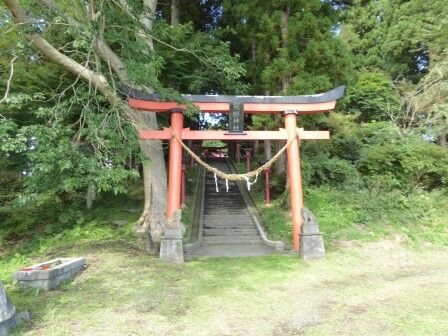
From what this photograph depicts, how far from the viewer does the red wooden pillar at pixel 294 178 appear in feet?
27.5

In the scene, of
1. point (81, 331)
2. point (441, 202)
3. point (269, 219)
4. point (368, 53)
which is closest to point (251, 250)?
point (269, 219)

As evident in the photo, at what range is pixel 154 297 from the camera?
5176 mm

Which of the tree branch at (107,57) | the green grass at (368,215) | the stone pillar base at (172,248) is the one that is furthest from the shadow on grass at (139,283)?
the tree branch at (107,57)

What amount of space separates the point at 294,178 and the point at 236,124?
6.02 feet

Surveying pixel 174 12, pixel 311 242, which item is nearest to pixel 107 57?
pixel 174 12

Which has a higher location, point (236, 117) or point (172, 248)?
point (236, 117)

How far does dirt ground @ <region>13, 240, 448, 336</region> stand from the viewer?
13.8 feet

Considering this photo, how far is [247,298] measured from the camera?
5246 millimetres

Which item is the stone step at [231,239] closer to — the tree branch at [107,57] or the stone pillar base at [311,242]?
the stone pillar base at [311,242]

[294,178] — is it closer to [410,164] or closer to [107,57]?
[107,57]

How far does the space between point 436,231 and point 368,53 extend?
45.4 feet

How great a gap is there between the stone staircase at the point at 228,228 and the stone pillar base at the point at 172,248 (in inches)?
49.4

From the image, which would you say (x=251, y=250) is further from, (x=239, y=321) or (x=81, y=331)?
(x=81, y=331)

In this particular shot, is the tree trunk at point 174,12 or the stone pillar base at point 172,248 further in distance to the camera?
the tree trunk at point 174,12
